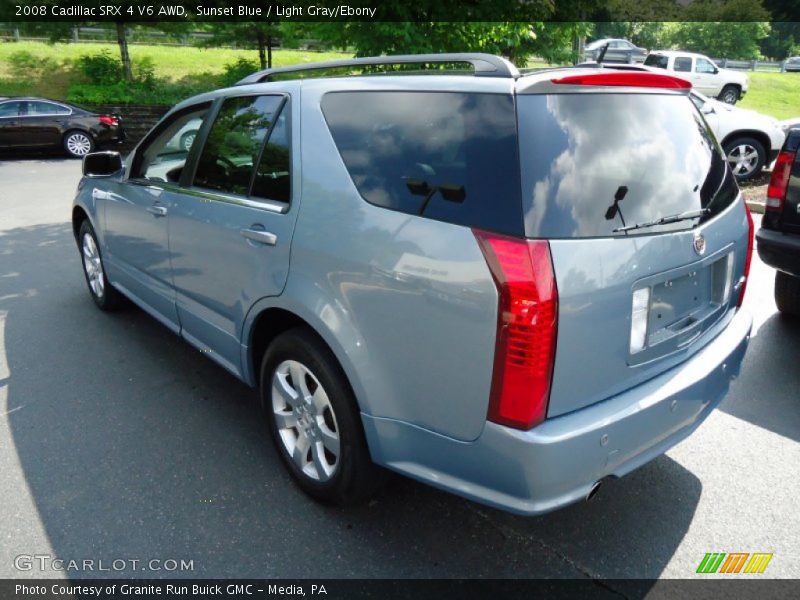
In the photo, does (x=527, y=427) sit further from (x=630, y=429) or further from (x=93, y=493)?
(x=93, y=493)

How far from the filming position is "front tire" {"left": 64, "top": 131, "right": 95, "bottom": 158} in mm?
15180

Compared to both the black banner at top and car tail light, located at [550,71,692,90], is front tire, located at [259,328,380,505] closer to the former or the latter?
car tail light, located at [550,71,692,90]

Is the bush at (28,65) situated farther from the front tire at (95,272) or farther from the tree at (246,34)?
A: the front tire at (95,272)

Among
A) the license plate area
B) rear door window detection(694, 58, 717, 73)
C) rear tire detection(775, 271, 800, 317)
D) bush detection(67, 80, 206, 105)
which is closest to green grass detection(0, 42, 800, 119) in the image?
bush detection(67, 80, 206, 105)

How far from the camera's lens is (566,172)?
2047 mm

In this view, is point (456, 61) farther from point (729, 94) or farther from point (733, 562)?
point (729, 94)

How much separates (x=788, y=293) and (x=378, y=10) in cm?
477

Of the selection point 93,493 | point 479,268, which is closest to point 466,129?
point 479,268

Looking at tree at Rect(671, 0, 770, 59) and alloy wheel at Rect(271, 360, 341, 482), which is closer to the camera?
alloy wheel at Rect(271, 360, 341, 482)

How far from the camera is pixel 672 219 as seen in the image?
7.55 ft

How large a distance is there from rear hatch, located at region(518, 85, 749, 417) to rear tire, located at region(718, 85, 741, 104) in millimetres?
23675

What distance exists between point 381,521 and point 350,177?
1.46m

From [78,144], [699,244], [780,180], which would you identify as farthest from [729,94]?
[699,244]

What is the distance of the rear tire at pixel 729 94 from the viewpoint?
22.8 metres
